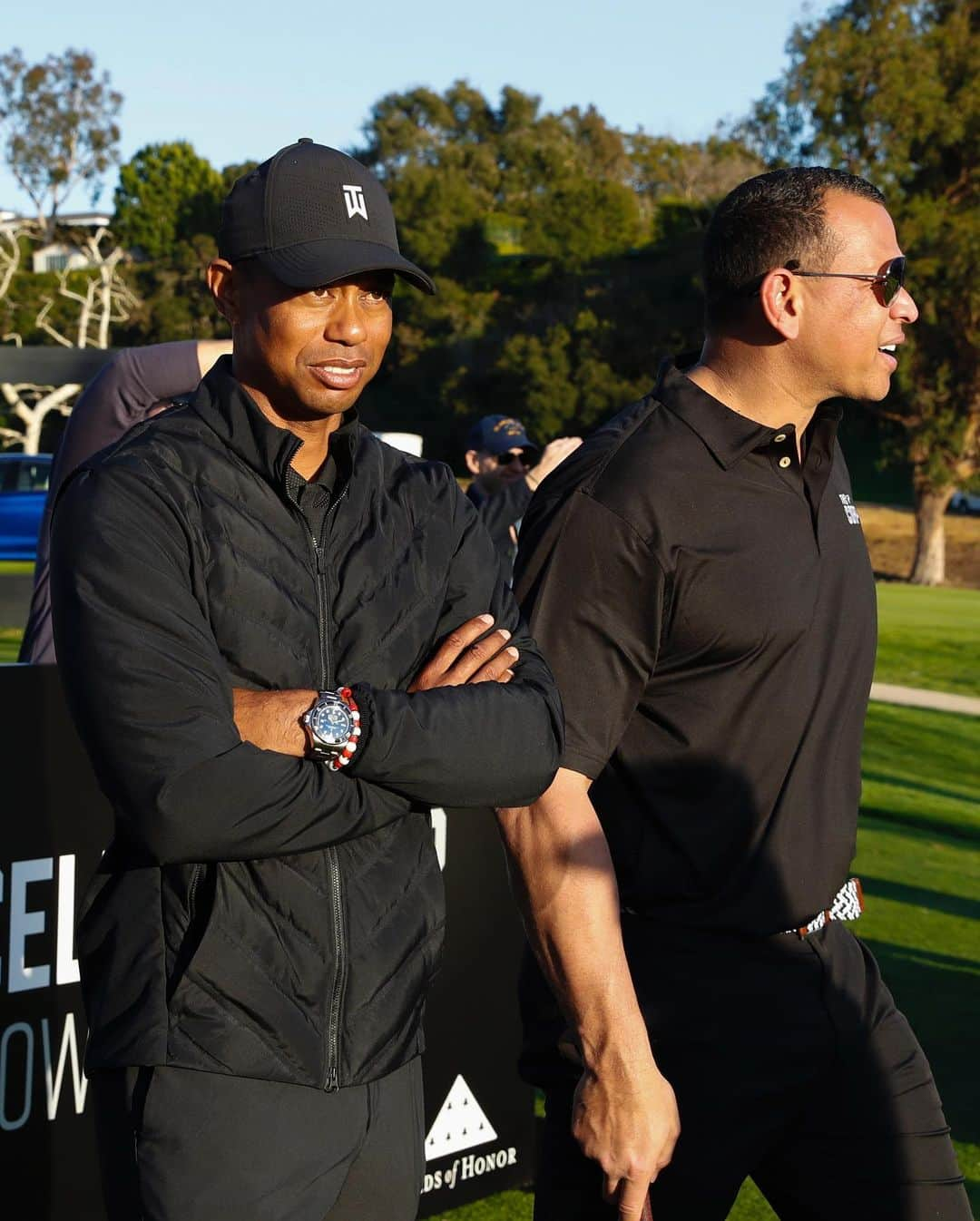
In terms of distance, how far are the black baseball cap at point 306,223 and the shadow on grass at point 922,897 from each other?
652 centimetres

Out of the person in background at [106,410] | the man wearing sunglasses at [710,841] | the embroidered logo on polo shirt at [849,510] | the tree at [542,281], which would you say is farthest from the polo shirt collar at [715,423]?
the tree at [542,281]

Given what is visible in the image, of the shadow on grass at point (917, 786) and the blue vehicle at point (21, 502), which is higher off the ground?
the shadow on grass at point (917, 786)

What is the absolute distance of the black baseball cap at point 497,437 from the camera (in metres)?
8.57

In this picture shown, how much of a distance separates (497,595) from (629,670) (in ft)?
0.94

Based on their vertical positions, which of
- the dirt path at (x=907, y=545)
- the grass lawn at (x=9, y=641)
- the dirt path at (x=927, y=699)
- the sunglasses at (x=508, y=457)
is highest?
the sunglasses at (x=508, y=457)

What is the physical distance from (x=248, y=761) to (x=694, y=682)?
901 millimetres

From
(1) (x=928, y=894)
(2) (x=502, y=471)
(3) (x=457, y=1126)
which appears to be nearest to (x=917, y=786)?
(1) (x=928, y=894)

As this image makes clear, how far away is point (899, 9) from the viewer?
41375mm

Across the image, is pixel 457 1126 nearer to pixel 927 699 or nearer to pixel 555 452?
pixel 555 452

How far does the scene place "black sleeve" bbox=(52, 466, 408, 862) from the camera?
7.02 ft

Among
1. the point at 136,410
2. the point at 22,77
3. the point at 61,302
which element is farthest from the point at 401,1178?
the point at 22,77

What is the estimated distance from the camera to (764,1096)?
2.79 m

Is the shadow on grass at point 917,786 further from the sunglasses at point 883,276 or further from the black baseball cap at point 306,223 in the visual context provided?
the black baseball cap at point 306,223

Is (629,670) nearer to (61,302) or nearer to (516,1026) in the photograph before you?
(516,1026)
